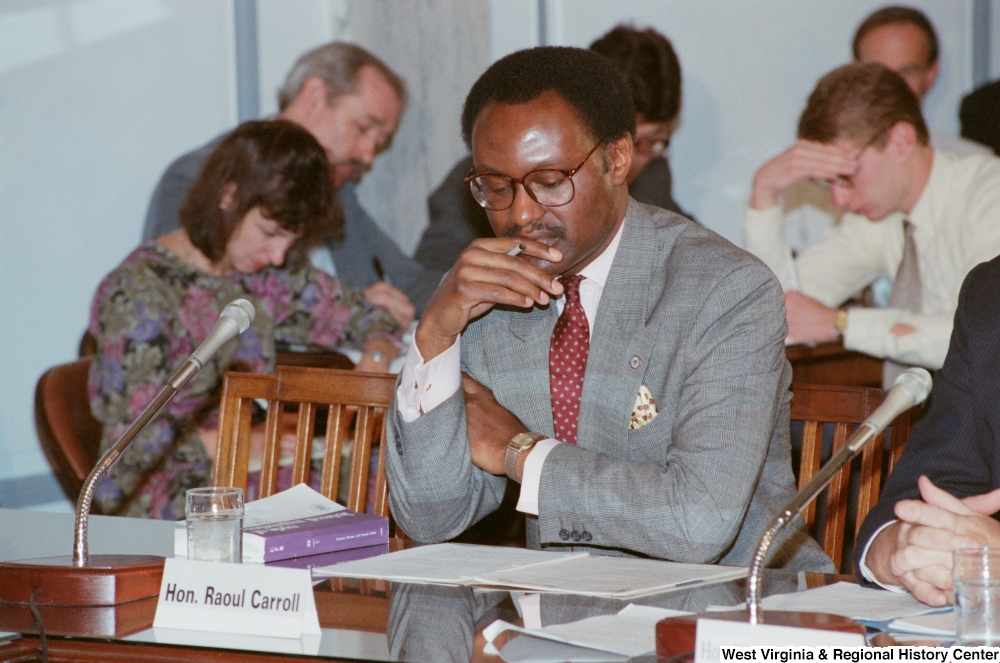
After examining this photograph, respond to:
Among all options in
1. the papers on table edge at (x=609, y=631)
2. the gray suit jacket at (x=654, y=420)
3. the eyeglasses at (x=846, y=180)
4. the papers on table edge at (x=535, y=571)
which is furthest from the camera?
the eyeglasses at (x=846, y=180)

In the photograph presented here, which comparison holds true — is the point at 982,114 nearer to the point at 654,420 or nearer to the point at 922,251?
the point at 922,251

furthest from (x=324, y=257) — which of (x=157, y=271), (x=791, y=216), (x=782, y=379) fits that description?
(x=782, y=379)

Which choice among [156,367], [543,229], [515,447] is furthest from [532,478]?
[156,367]

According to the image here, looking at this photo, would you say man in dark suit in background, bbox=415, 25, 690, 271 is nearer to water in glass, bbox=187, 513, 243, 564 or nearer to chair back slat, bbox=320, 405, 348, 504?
chair back slat, bbox=320, 405, 348, 504

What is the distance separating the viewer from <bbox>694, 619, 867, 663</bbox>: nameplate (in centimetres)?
104

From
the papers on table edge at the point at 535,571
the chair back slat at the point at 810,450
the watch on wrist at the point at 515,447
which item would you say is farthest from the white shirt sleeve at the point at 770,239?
the papers on table edge at the point at 535,571

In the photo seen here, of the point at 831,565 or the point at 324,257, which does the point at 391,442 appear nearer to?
the point at 831,565

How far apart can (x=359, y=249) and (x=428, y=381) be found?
2247 millimetres

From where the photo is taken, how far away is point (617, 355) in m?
1.94

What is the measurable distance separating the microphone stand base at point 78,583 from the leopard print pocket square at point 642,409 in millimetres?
838

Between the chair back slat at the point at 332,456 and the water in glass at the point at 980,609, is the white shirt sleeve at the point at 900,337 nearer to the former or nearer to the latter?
the chair back slat at the point at 332,456

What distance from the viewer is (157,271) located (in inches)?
136

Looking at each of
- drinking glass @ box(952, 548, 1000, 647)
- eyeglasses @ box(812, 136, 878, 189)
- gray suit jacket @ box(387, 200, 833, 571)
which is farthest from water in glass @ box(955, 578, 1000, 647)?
eyeglasses @ box(812, 136, 878, 189)

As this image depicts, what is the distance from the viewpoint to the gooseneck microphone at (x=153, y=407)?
1.47 metres
